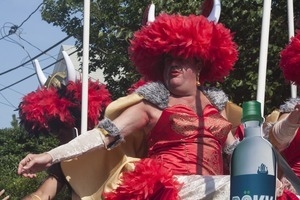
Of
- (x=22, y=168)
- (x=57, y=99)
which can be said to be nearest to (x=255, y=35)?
(x=57, y=99)

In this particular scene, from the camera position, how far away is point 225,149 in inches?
142

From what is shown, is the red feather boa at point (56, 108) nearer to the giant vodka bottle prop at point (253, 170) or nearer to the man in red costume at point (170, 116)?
the man in red costume at point (170, 116)

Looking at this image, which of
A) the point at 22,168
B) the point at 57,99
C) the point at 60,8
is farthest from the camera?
the point at 60,8

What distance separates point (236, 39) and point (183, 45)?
366cm

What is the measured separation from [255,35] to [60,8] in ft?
16.9

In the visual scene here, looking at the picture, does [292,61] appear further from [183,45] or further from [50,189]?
[50,189]

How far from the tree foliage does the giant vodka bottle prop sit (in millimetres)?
3740

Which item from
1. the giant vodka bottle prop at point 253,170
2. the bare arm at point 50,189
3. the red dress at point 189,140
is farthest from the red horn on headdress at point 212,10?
the giant vodka bottle prop at point 253,170

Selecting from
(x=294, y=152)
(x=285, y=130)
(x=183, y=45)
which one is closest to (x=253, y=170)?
(x=285, y=130)

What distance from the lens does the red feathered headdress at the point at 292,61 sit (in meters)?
3.19

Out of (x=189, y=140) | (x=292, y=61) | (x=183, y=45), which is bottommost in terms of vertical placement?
(x=189, y=140)

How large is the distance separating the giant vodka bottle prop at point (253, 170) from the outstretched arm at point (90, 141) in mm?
1278

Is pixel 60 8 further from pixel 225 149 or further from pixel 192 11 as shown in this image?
pixel 225 149

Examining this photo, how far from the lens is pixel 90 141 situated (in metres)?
3.31
